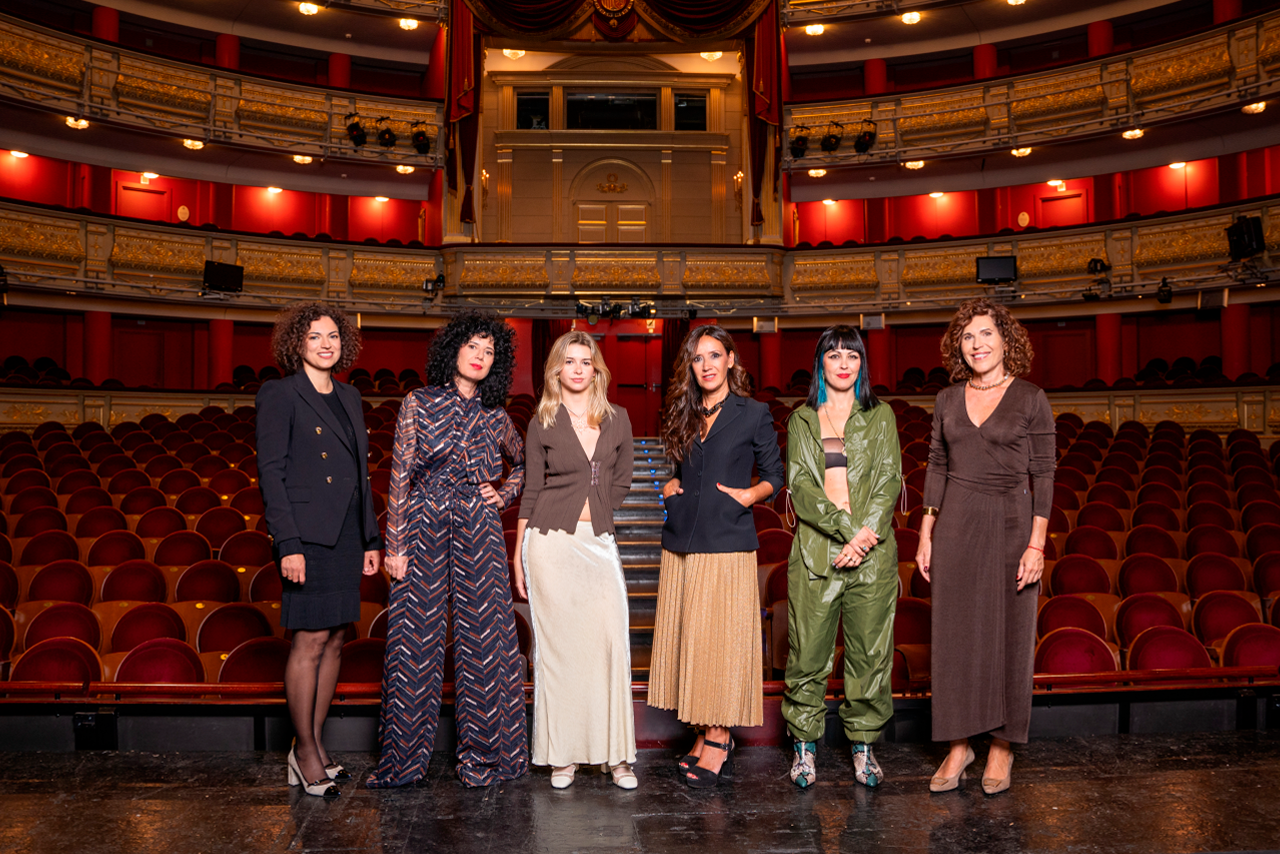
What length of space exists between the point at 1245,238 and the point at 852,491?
10.0 m

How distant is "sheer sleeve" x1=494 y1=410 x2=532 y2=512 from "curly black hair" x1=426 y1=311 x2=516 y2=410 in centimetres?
6

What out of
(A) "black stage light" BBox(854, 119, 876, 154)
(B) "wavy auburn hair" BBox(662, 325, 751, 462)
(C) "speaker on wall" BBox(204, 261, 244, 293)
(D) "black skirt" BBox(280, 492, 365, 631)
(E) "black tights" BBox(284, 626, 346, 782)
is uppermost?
(A) "black stage light" BBox(854, 119, 876, 154)

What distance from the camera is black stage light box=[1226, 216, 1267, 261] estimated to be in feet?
32.7

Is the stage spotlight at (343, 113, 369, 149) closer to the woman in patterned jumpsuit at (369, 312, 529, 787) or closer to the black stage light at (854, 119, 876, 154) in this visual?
the black stage light at (854, 119, 876, 154)

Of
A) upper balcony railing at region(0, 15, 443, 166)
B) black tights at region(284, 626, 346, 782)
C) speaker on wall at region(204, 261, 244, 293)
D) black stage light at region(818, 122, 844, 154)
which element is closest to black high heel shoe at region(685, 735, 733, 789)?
black tights at region(284, 626, 346, 782)

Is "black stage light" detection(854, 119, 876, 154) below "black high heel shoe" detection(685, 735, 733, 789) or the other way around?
the other way around

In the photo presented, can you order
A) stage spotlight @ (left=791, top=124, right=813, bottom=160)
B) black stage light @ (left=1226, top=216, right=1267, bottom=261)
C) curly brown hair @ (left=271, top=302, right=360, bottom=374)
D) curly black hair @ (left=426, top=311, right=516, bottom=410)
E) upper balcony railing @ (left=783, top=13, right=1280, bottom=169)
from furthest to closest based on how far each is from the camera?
stage spotlight @ (left=791, top=124, right=813, bottom=160) → upper balcony railing @ (left=783, top=13, right=1280, bottom=169) → black stage light @ (left=1226, top=216, right=1267, bottom=261) → curly black hair @ (left=426, top=311, right=516, bottom=410) → curly brown hair @ (left=271, top=302, right=360, bottom=374)

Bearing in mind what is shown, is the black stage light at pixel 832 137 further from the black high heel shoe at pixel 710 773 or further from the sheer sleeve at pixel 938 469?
the black high heel shoe at pixel 710 773

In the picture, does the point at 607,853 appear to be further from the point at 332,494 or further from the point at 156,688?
the point at 156,688

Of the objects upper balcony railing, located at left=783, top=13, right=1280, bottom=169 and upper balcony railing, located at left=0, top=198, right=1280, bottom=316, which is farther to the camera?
upper balcony railing, located at left=0, top=198, right=1280, bottom=316

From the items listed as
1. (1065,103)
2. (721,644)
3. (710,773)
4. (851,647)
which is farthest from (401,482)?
(1065,103)

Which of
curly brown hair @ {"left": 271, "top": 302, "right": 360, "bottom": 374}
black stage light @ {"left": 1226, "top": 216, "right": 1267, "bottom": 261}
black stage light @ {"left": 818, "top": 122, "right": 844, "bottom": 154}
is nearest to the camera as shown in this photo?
curly brown hair @ {"left": 271, "top": 302, "right": 360, "bottom": 374}

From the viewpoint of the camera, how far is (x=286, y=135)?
12820 mm

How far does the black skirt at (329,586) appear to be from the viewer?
233 cm
